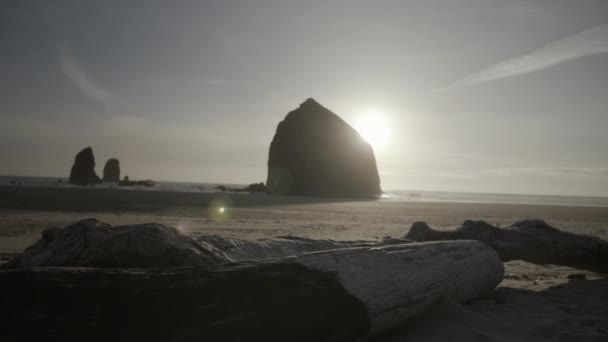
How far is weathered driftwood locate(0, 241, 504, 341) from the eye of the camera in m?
1.68

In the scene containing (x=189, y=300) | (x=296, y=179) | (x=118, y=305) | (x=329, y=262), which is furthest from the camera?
(x=296, y=179)

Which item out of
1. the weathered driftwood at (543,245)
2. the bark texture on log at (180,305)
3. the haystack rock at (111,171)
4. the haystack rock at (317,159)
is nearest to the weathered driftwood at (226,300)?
the bark texture on log at (180,305)

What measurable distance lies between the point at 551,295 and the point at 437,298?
1878 mm

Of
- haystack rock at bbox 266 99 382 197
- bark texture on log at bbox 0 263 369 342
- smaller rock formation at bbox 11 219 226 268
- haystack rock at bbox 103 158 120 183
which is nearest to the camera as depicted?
bark texture on log at bbox 0 263 369 342

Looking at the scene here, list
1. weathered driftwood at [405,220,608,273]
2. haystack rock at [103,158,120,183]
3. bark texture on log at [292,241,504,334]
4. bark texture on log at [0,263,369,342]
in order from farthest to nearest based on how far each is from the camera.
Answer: haystack rock at [103,158,120,183] < weathered driftwood at [405,220,608,273] < bark texture on log at [292,241,504,334] < bark texture on log at [0,263,369,342]

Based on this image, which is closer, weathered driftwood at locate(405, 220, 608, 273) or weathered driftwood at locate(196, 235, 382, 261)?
weathered driftwood at locate(196, 235, 382, 261)

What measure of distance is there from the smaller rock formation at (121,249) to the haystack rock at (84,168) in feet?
284

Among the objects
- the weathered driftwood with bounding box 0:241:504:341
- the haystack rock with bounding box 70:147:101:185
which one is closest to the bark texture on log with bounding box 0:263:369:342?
the weathered driftwood with bounding box 0:241:504:341

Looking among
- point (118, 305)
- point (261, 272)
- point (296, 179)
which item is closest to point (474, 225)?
point (261, 272)

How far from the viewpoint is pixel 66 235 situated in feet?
10.1

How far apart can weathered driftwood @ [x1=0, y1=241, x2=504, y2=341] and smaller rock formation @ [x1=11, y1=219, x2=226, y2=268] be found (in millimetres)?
828

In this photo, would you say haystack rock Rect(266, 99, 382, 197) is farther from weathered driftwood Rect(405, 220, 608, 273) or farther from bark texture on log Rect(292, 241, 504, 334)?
bark texture on log Rect(292, 241, 504, 334)

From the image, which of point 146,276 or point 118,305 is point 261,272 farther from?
point 118,305

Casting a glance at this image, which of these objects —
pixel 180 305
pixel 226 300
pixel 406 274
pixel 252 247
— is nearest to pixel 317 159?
pixel 252 247
